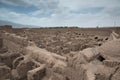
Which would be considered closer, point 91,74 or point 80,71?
point 91,74

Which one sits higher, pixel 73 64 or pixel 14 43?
pixel 73 64

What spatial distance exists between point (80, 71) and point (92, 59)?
2.75 ft

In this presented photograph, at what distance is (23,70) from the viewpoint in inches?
365

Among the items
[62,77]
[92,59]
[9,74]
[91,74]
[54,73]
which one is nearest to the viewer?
[91,74]

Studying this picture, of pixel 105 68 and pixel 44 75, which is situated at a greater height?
pixel 105 68

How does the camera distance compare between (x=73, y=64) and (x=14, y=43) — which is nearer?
(x=73, y=64)

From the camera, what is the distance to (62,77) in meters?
6.89

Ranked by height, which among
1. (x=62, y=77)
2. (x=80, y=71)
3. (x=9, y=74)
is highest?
(x=80, y=71)

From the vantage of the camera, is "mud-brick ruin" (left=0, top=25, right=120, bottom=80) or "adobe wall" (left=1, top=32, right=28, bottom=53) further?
"adobe wall" (left=1, top=32, right=28, bottom=53)

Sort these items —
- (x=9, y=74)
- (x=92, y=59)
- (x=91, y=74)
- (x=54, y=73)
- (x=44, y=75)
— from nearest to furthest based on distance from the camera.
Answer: (x=91, y=74)
(x=92, y=59)
(x=54, y=73)
(x=44, y=75)
(x=9, y=74)

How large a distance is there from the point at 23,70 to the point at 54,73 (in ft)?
8.18

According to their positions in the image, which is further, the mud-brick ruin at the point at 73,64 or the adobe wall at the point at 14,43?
the adobe wall at the point at 14,43

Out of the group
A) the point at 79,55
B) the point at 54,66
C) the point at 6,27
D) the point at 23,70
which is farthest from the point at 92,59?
the point at 6,27

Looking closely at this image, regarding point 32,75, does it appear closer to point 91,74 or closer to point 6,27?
point 91,74
